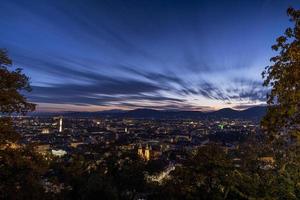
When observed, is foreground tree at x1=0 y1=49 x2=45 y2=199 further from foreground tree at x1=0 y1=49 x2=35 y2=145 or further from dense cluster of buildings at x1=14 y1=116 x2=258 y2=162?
dense cluster of buildings at x1=14 y1=116 x2=258 y2=162

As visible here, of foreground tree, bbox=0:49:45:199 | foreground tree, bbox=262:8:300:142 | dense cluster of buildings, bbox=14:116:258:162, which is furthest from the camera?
dense cluster of buildings, bbox=14:116:258:162

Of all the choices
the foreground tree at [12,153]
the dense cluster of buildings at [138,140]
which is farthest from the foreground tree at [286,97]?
the dense cluster of buildings at [138,140]

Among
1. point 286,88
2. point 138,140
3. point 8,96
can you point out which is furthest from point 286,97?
point 138,140

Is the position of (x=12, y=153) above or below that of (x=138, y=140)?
above

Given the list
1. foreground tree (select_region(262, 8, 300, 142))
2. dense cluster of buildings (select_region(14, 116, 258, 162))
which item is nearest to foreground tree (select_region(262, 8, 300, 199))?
foreground tree (select_region(262, 8, 300, 142))

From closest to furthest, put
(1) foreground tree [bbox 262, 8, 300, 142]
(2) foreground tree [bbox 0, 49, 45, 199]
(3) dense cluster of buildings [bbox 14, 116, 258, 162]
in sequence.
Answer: (1) foreground tree [bbox 262, 8, 300, 142]
(2) foreground tree [bbox 0, 49, 45, 199]
(3) dense cluster of buildings [bbox 14, 116, 258, 162]

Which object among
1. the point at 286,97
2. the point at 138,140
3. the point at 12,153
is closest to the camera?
the point at 286,97

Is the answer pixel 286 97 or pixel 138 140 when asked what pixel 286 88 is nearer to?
pixel 286 97

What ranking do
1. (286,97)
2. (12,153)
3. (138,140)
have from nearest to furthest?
(286,97), (12,153), (138,140)

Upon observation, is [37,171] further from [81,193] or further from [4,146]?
[81,193]

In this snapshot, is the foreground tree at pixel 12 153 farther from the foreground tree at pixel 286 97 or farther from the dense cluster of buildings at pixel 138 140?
the dense cluster of buildings at pixel 138 140

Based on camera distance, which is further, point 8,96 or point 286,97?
point 8,96
